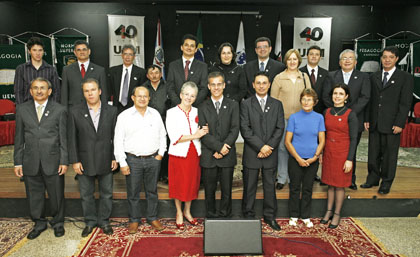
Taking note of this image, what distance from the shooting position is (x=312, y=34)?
256 inches

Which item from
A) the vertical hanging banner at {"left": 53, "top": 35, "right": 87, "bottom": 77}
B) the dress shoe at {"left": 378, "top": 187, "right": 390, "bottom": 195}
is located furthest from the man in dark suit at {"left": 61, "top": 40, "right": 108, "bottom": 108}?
the vertical hanging banner at {"left": 53, "top": 35, "right": 87, "bottom": 77}

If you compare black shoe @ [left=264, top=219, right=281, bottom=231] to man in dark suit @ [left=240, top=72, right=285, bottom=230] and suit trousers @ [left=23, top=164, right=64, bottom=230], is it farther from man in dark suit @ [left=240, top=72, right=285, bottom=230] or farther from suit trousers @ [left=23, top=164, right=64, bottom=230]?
suit trousers @ [left=23, top=164, right=64, bottom=230]

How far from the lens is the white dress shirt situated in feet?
9.21

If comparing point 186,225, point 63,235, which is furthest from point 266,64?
point 63,235

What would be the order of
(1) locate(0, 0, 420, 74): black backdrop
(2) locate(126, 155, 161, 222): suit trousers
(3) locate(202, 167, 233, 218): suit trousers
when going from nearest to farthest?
(2) locate(126, 155, 161, 222): suit trousers, (3) locate(202, 167, 233, 218): suit trousers, (1) locate(0, 0, 420, 74): black backdrop

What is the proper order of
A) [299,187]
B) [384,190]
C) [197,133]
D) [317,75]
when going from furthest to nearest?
[317,75] < [384,190] < [299,187] < [197,133]

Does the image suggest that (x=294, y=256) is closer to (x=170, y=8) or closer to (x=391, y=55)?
(x=391, y=55)

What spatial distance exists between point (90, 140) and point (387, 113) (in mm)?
2918

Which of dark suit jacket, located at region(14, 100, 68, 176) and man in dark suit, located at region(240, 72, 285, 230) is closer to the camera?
dark suit jacket, located at region(14, 100, 68, 176)

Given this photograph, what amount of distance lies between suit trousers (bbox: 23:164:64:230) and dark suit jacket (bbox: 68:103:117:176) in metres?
0.29

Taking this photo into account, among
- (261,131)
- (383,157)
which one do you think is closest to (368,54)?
(383,157)

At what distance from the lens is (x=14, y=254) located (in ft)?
8.65

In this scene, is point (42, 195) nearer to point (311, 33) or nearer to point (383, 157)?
point (383, 157)

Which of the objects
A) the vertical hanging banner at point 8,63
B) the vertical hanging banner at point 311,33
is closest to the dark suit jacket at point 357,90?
the vertical hanging banner at point 311,33
